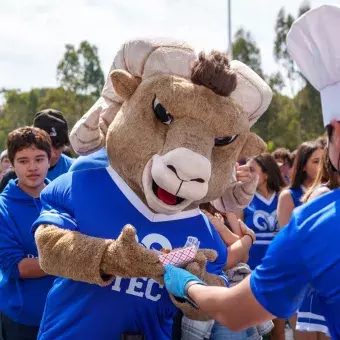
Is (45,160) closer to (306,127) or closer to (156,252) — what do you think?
(156,252)

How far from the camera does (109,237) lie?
2459 millimetres

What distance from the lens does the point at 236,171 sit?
2984 mm

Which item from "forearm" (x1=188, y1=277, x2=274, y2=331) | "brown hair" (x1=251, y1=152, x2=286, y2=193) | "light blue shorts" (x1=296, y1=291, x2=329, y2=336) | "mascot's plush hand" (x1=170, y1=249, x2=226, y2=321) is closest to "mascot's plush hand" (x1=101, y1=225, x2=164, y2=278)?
"mascot's plush hand" (x1=170, y1=249, x2=226, y2=321)

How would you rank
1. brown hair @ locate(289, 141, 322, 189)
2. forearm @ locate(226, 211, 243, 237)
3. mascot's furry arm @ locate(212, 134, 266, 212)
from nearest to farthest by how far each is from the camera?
mascot's furry arm @ locate(212, 134, 266, 212), forearm @ locate(226, 211, 243, 237), brown hair @ locate(289, 141, 322, 189)

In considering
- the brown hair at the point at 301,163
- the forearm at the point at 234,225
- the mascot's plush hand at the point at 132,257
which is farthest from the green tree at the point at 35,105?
the mascot's plush hand at the point at 132,257

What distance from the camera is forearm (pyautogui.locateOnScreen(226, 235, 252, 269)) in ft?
12.1

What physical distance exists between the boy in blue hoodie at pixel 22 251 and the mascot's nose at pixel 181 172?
1.07 m

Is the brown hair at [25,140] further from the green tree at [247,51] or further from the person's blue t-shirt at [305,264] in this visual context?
the green tree at [247,51]

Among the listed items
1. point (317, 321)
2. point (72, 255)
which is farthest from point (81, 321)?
point (317, 321)

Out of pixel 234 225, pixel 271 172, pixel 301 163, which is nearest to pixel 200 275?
pixel 234 225

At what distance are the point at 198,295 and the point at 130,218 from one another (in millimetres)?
703

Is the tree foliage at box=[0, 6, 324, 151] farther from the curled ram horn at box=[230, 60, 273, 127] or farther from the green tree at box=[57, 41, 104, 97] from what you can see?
the curled ram horn at box=[230, 60, 273, 127]

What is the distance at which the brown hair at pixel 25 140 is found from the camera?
3529mm

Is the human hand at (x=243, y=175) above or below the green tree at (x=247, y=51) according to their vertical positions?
below
